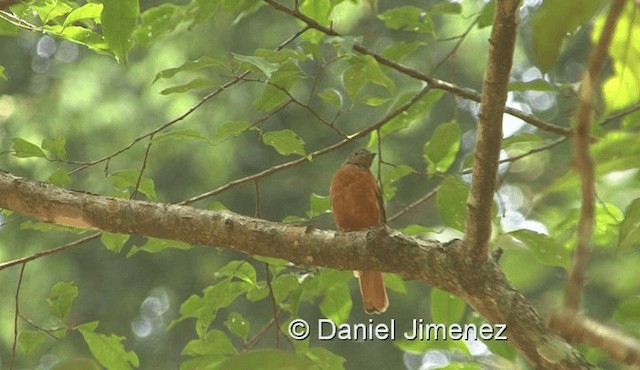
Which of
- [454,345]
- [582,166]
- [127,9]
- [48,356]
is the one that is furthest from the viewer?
[48,356]

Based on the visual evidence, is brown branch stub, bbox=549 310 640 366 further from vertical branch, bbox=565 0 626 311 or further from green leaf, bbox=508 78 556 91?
green leaf, bbox=508 78 556 91

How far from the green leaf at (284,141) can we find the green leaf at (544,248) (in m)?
0.58

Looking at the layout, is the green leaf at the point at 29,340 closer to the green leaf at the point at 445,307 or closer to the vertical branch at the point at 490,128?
the green leaf at the point at 445,307

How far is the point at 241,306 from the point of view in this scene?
653 cm

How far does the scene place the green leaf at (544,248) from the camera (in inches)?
77.0

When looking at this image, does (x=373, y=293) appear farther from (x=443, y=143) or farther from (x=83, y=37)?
(x=83, y=37)

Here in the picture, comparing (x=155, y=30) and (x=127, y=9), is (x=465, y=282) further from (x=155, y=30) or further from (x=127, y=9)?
(x=155, y=30)

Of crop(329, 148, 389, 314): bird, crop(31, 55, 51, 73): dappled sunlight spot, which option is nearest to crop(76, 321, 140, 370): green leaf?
crop(329, 148, 389, 314): bird

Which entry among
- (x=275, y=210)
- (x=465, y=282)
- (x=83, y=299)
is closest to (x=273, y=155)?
(x=275, y=210)

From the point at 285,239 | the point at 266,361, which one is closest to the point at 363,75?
the point at 285,239

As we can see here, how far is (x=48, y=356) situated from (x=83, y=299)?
645 millimetres

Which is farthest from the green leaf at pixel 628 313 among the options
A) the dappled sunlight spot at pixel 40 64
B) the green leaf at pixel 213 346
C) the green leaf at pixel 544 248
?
the dappled sunlight spot at pixel 40 64

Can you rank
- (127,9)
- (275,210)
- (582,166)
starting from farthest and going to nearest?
(275,210), (127,9), (582,166)

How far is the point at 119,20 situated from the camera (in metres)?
1.51
